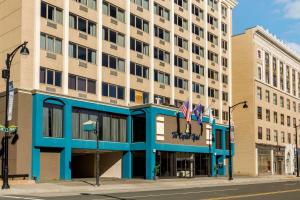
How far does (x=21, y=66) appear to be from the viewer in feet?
130

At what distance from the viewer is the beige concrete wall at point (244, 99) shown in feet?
243

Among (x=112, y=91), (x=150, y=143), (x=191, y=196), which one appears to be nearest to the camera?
(x=191, y=196)

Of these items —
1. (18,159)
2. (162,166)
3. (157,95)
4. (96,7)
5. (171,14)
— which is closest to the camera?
(18,159)

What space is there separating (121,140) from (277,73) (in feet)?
149

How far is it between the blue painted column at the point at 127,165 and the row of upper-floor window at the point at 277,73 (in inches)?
1405

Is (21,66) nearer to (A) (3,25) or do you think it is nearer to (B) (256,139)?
(A) (3,25)

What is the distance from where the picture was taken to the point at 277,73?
85.2 meters

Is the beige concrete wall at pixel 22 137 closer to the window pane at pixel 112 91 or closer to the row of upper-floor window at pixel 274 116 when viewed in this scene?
the window pane at pixel 112 91

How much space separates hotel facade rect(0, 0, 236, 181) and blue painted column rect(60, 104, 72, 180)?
91 mm

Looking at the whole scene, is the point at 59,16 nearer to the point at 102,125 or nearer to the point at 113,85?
the point at 113,85

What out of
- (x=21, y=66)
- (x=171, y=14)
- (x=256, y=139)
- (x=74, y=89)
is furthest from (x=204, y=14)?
(x=21, y=66)

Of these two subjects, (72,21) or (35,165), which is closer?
(35,165)

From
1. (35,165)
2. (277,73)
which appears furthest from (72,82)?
(277,73)

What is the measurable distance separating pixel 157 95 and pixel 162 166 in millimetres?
8618
